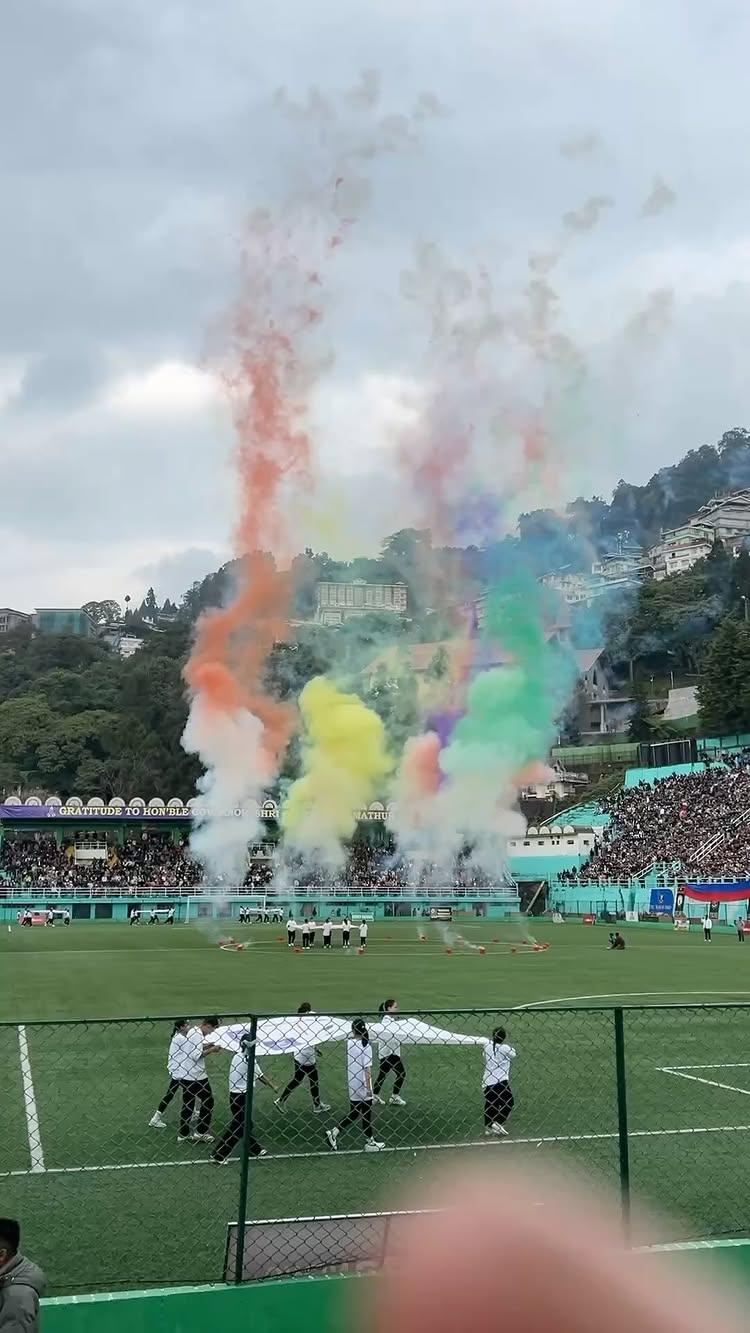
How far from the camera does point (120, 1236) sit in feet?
28.5

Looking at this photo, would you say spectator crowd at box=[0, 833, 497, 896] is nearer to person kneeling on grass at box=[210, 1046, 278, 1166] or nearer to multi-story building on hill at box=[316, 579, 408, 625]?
multi-story building on hill at box=[316, 579, 408, 625]

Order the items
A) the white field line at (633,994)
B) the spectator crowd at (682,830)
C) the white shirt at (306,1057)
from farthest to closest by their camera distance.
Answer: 1. the spectator crowd at (682,830)
2. the white field line at (633,994)
3. the white shirt at (306,1057)

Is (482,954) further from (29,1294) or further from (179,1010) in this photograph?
(29,1294)

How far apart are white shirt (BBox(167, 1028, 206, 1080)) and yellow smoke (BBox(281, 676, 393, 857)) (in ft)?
134

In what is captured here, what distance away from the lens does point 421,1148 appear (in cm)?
1051

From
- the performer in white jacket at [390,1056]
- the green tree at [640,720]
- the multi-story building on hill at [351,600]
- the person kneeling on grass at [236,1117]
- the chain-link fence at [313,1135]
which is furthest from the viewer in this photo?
the green tree at [640,720]

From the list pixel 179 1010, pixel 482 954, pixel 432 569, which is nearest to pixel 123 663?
pixel 432 569

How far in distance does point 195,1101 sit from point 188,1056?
1.86 feet

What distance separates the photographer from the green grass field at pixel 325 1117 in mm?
9023

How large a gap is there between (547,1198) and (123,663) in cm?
13422

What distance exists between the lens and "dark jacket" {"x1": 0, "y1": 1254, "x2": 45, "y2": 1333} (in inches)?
217

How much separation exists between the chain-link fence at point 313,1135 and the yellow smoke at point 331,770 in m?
36.1

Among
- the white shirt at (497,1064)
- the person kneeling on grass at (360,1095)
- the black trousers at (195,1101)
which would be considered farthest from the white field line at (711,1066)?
the black trousers at (195,1101)

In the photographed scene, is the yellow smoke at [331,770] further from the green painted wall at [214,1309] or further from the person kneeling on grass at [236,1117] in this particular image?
the green painted wall at [214,1309]
